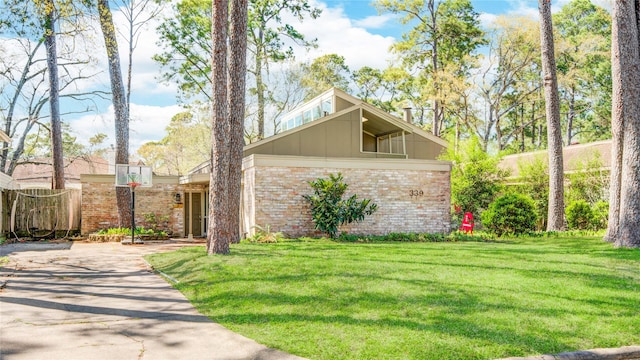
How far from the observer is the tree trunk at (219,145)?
34.4ft

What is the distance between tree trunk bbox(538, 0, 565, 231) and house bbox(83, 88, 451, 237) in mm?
3360

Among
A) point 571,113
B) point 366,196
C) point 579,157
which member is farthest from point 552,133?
point 571,113

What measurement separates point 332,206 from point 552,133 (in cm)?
808

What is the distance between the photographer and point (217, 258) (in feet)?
32.1

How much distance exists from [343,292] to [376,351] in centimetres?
207

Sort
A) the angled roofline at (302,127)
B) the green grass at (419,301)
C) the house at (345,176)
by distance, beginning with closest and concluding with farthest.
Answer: the green grass at (419,301), the house at (345,176), the angled roofline at (302,127)

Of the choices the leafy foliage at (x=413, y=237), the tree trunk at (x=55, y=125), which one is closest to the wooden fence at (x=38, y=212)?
the tree trunk at (x=55, y=125)

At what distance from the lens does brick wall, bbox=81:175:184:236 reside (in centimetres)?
1877

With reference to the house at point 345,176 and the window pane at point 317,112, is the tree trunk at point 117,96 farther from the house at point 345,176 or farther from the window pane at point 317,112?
the window pane at point 317,112

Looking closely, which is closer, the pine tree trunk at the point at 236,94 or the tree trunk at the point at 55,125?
the pine tree trunk at the point at 236,94

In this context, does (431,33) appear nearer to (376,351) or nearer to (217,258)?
(217,258)

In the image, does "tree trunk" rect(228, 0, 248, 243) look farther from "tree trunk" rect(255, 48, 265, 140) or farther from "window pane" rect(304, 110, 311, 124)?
"tree trunk" rect(255, 48, 265, 140)

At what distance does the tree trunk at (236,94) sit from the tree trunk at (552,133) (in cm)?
1013

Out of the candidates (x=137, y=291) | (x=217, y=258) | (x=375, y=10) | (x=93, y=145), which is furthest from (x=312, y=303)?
(x=93, y=145)
